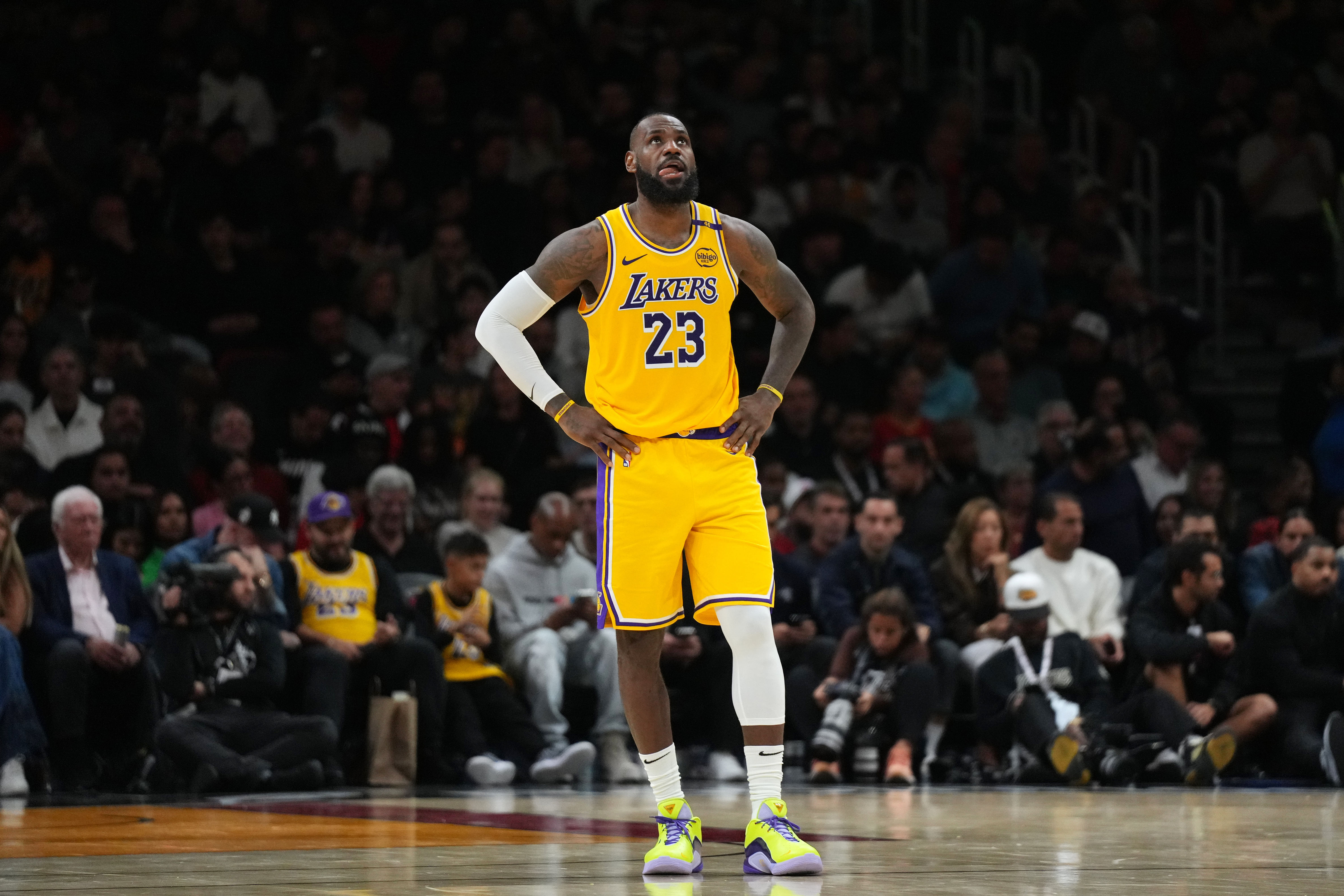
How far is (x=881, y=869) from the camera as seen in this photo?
18.8ft

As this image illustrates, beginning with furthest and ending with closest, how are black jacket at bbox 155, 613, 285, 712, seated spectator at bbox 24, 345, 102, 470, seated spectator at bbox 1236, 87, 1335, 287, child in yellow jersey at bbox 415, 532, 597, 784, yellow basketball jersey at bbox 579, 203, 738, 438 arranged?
1. seated spectator at bbox 1236, 87, 1335, 287
2. seated spectator at bbox 24, 345, 102, 470
3. child in yellow jersey at bbox 415, 532, 597, 784
4. black jacket at bbox 155, 613, 285, 712
5. yellow basketball jersey at bbox 579, 203, 738, 438

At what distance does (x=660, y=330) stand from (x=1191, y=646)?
5592mm

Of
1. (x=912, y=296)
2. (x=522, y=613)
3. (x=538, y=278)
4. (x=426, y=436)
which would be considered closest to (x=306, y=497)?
(x=426, y=436)

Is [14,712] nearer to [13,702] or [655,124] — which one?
[13,702]

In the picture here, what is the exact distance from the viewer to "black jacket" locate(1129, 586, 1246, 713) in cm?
1069

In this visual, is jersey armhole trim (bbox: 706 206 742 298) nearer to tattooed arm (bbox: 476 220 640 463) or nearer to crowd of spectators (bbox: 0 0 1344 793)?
tattooed arm (bbox: 476 220 640 463)

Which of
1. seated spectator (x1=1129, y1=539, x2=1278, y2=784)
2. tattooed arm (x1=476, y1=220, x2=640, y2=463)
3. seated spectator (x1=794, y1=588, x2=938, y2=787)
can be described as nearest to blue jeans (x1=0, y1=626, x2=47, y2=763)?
seated spectator (x1=794, y1=588, x2=938, y2=787)

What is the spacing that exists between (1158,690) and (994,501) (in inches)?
66.7

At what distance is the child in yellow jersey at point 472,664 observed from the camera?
10.6 m

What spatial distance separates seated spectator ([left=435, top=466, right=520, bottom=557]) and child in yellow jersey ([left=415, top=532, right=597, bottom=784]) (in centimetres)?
61

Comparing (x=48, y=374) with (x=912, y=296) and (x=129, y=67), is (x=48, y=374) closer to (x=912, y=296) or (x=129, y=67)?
(x=129, y=67)

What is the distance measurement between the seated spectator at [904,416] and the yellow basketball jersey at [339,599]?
12.5 feet

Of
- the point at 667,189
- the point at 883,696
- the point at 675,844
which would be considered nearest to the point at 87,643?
the point at 883,696

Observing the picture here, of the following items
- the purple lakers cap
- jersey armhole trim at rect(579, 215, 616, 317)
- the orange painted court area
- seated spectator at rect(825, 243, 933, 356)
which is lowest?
the orange painted court area
